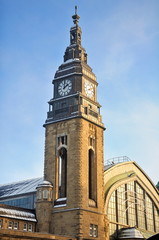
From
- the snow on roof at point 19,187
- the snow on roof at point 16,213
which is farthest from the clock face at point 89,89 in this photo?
the snow on roof at point 16,213

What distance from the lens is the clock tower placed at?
187 feet

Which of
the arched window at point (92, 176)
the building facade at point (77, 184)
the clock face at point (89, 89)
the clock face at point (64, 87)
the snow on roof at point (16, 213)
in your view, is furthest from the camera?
the clock face at point (89, 89)

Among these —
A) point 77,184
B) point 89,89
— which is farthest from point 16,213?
point 89,89

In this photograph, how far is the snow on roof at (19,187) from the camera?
74250 mm

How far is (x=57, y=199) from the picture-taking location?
59.2m

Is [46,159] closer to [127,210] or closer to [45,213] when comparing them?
[45,213]

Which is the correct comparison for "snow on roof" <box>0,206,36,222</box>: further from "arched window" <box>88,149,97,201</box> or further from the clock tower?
"arched window" <box>88,149,97,201</box>

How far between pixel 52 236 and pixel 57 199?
8.42 meters

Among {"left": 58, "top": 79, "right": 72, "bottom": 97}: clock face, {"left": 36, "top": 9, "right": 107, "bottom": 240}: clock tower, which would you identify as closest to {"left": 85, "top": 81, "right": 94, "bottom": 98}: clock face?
{"left": 36, "top": 9, "right": 107, "bottom": 240}: clock tower

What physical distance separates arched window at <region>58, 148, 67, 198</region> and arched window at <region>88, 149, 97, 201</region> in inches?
147

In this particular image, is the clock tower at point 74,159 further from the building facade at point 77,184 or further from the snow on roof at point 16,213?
the snow on roof at point 16,213

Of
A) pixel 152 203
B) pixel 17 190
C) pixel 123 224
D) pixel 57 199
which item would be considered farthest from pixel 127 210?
pixel 17 190

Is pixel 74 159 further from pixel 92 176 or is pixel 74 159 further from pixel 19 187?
pixel 19 187

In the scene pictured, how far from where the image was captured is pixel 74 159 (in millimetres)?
59125
